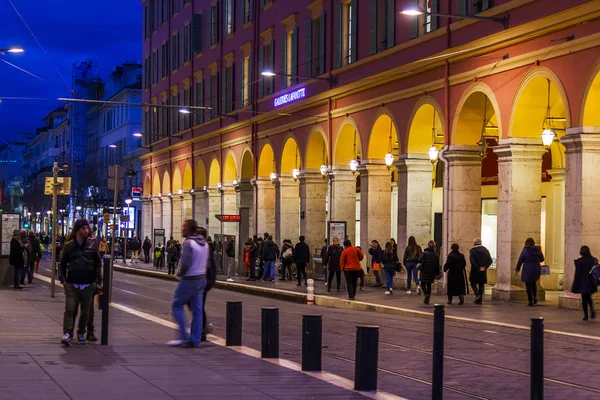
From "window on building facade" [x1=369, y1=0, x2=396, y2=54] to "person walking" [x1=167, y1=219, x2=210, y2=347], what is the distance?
868 inches

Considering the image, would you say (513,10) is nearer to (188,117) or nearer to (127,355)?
(127,355)

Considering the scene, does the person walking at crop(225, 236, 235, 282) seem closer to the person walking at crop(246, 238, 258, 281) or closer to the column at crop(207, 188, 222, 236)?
the person walking at crop(246, 238, 258, 281)

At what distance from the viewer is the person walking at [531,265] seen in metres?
27.5

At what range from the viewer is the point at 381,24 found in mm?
37688

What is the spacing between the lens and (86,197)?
107812 mm

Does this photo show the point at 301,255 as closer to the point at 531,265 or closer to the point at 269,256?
the point at 269,256

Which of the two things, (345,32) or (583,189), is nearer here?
(583,189)

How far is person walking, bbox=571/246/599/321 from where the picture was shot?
23734 mm

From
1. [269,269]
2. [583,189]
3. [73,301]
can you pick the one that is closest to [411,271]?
[583,189]

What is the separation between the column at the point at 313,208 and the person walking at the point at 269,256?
1.88 m

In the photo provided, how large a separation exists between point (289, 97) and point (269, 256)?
6975 millimetres

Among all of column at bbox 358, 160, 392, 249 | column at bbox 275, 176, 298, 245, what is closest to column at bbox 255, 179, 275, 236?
column at bbox 275, 176, 298, 245

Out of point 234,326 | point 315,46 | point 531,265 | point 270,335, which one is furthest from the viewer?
point 315,46

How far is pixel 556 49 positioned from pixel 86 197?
278 feet
